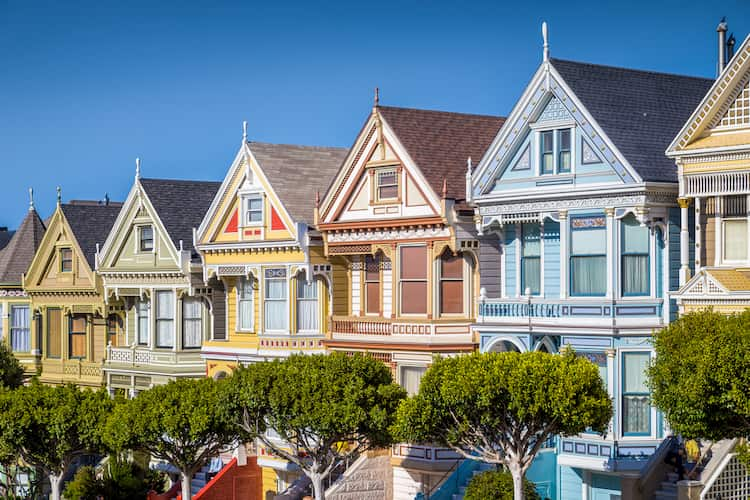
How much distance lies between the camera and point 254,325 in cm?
5194

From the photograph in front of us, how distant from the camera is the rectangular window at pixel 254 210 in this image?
5097cm

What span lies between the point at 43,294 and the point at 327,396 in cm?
2455

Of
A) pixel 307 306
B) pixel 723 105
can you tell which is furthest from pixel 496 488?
pixel 307 306

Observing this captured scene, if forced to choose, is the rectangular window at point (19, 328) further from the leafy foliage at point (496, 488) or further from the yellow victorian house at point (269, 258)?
the leafy foliage at point (496, 488)

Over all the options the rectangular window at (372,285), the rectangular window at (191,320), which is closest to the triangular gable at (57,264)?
the rectangular window at (191,320)

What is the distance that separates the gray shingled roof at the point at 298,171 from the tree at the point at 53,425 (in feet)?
28.8

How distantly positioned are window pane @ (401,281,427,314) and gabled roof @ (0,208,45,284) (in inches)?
937

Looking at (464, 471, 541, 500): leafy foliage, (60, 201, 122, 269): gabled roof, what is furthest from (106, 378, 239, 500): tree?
(60, 201, 122, 269): gabled roof

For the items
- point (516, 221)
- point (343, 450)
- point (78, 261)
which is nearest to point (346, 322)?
point (343, 450)

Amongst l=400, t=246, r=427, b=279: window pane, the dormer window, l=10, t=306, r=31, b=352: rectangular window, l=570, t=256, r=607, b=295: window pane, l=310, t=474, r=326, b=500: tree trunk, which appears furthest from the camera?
l=10, t=306, r=31, b=352: rectangular window

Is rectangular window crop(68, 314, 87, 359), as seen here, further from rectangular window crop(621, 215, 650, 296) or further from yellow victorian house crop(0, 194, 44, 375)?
rectangular window crop(621, 215, 650, 296)

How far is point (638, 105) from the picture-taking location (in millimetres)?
40312

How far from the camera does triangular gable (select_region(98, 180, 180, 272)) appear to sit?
2188 inches

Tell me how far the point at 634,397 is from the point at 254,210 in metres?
17.1
